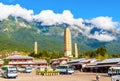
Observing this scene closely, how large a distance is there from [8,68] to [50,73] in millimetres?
13741

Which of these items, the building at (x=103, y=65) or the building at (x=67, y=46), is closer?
the building at (x=103, y=65)

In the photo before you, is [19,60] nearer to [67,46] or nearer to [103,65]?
[103,65]

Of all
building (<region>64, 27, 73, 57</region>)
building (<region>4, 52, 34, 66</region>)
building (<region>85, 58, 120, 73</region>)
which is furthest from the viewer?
building (<region>64, 27, 73, 57</region>)

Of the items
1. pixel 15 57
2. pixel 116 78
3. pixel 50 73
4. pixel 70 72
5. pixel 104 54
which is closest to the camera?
pixel 116 78

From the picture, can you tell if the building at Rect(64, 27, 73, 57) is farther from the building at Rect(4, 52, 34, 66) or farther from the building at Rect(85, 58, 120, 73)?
the building at Rect(85, 58, 120, 73)

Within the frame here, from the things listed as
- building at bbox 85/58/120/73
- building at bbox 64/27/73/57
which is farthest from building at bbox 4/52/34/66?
building at bbox 64/27/73/57

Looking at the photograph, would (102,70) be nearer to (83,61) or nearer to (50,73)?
(83,61)

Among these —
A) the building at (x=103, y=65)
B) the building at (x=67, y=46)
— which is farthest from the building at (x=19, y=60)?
the building at (x=67, y=46)

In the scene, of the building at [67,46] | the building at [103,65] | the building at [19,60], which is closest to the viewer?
the building at [103,65]

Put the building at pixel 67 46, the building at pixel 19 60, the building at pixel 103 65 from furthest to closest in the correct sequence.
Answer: the building at pixel 67 46 → the building at pixel 19 60 → the building at pixel 103 65

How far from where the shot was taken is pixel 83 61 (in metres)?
101

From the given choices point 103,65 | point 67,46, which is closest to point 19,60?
point 103,65

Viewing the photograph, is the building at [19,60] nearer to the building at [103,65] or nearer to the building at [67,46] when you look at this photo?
the building at [103,65]

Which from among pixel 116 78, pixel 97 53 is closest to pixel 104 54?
pixel 97 53
